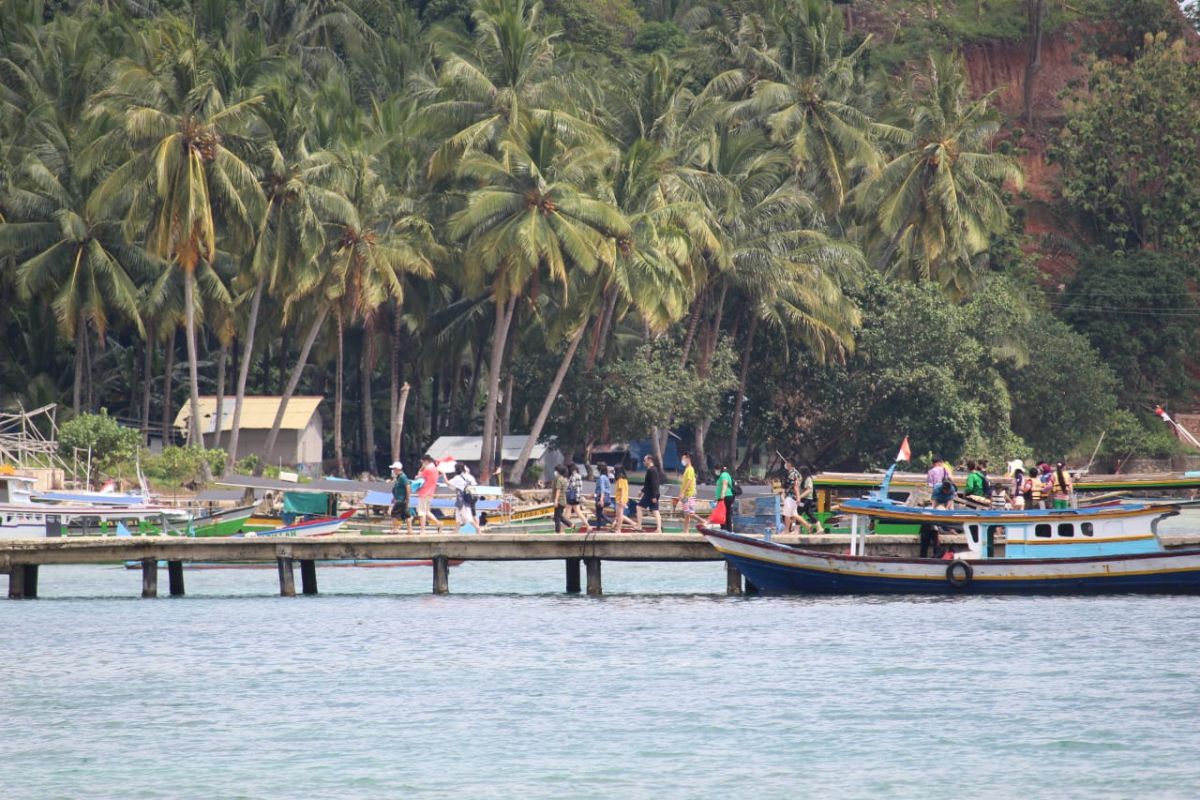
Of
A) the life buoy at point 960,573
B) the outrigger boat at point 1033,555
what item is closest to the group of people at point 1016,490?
the outrigger boat at point 1033,555

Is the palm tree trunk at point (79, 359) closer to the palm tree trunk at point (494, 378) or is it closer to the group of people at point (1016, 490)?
the palm tree trunk at point (494, 378)

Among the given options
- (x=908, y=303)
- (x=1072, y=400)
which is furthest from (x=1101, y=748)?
(x=1072, y=400)

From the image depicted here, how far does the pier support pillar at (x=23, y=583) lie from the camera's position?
3833 cm

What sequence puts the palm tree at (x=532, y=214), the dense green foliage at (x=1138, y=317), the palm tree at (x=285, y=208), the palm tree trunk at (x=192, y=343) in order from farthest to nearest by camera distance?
the dense green foliage at (x=1138, y=317) → the palm tree at (x=532, y=214) → the palm tree at (x=285, y=208) → the palm tree trunk at (x=192, y=343)

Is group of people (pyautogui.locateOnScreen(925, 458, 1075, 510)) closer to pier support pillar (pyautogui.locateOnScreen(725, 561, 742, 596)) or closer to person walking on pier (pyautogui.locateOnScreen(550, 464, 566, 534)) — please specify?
pier support pillar (pyautogui.locateOnScreen(725, 561, 742, 596))

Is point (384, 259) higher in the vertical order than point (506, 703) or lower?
higher

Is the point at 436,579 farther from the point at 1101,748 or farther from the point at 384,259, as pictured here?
the point at 384,259

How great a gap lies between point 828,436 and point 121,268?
28.7 metres

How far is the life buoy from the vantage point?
3394 cm

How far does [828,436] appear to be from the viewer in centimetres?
7325

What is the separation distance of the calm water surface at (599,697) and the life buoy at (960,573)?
0.70 metres

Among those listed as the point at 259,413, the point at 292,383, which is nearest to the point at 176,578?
the point at 292,383

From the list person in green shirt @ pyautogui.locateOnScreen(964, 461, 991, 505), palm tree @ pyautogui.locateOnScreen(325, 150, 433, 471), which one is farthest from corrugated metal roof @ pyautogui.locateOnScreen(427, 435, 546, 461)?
person in green shirt @ pyautogui.locateOnScreen(964, 461, 991, 505)

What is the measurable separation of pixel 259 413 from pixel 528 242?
52.3 ft
